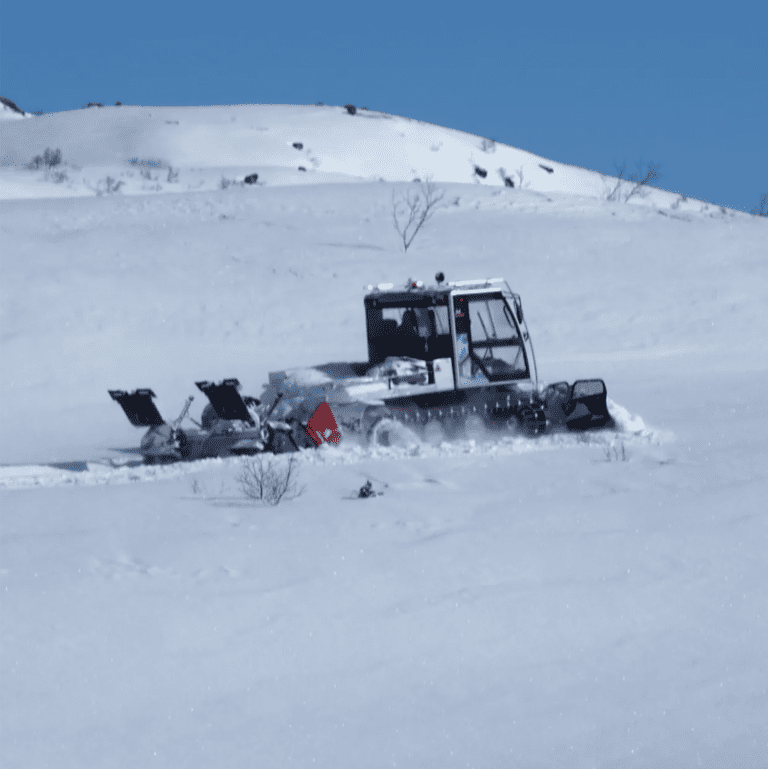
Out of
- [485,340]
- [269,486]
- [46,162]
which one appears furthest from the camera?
[46,162]

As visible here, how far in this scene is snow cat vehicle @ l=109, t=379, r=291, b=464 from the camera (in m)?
11.8

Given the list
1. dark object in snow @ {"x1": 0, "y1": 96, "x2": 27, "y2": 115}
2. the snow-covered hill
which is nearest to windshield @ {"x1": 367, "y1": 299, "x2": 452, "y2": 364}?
the snow-covered hill

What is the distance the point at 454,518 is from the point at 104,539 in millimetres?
2694

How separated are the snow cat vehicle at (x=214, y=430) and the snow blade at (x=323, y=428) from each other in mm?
265

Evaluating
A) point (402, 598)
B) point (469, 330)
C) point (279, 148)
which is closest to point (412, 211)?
point (469, 330)

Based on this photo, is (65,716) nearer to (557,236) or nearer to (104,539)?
(104,539)

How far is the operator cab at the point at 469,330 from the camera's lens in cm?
1224

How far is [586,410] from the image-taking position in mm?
12906

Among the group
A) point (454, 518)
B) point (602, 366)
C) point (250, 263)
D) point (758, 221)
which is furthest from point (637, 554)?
point (758, 221)

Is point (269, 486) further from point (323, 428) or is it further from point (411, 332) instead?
point (411, 332)

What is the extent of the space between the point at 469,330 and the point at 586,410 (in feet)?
5.60

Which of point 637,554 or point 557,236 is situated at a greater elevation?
point 557,236

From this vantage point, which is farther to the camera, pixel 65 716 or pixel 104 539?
pixel 104 539

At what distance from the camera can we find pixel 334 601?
7.04 m
